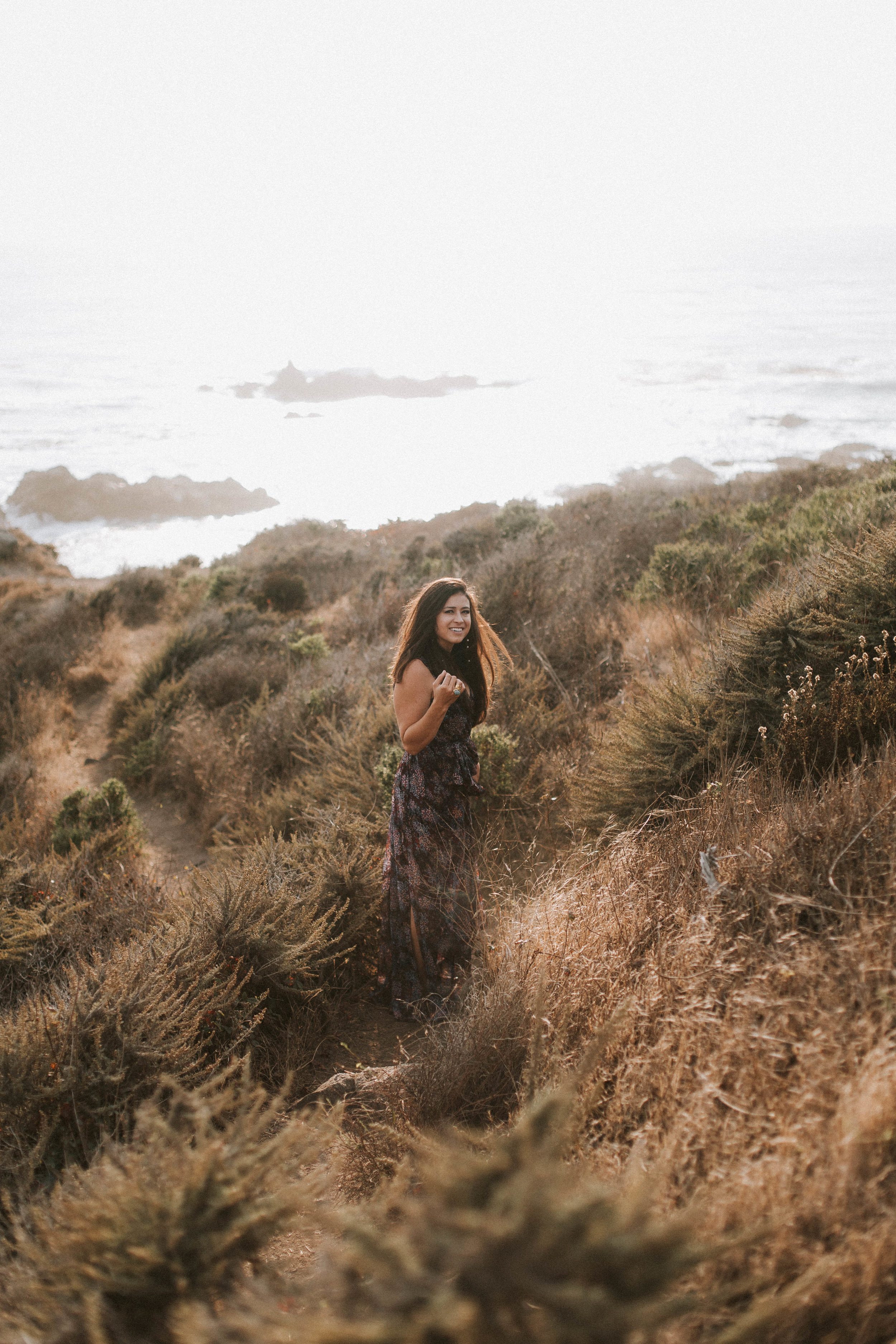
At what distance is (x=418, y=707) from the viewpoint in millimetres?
3508

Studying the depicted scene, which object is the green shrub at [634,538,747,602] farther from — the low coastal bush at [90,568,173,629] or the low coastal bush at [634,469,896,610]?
the low coastal bush at [90,568,173,629]

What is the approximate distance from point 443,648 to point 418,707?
362mm

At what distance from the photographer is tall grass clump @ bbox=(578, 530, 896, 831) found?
3.56 meters

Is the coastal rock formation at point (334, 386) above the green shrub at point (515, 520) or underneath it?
above

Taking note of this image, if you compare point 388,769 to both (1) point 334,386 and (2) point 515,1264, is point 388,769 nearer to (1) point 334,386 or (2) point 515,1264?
(2) point 515,1264

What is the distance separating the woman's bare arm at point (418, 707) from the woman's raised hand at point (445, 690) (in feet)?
0.04

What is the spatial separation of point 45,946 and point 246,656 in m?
5.99

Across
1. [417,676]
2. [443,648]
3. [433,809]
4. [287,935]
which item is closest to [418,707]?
[417,676]

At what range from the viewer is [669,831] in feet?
10.4

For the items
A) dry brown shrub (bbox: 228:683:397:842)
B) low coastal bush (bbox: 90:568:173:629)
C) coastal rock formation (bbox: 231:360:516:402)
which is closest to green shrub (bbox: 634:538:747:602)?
dry brown shrub (bbox: 228:683:397:842)

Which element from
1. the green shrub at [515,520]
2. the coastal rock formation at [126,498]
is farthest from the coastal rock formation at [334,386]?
the green shrub at [515,520]

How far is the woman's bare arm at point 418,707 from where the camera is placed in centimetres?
343

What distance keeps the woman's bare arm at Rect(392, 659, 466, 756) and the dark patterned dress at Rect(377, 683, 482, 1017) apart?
0.15 metres

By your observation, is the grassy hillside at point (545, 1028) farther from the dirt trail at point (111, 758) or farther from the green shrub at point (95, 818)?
the dirt trail at point (111, 758)
